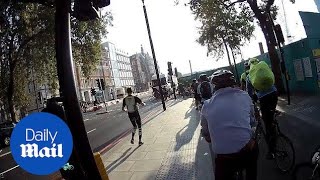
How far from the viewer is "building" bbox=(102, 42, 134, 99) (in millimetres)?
110625

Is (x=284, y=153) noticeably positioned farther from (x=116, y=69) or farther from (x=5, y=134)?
(x=116, y=69)

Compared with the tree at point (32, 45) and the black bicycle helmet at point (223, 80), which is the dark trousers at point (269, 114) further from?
the tree at point (32, 45)

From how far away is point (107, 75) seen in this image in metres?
109

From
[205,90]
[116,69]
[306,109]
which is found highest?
[116,69]

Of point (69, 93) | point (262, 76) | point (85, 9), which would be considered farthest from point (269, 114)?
point (69, 93)

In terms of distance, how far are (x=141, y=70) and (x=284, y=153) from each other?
15736 cm

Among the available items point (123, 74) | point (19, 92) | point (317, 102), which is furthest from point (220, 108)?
point (123, 74)

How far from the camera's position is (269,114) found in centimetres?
671

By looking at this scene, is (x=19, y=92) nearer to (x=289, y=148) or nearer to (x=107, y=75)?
(x=289, y=148)

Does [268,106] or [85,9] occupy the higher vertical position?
[85,9]

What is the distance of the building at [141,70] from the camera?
15520 centimetres

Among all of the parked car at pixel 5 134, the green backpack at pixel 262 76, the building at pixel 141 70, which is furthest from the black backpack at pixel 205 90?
the building at pixel 141 70

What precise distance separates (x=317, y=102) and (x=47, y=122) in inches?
462

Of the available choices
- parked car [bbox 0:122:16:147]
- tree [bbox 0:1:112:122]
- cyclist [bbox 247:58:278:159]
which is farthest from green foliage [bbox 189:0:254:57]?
cyclist [bbox 247:58:278:159]
